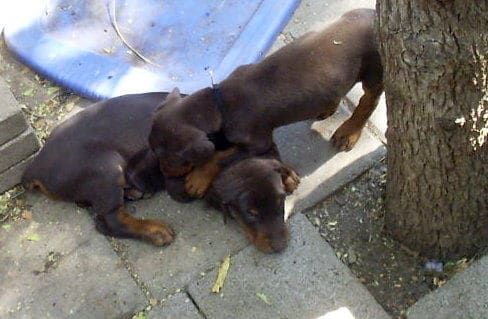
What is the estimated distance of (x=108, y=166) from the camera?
12.2 ft

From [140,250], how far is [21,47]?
1.73 meters

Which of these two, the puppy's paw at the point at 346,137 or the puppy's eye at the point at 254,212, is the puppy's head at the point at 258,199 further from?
the puppy's paw at the point at 346,137

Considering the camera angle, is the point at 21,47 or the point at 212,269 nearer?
the point at 212,269

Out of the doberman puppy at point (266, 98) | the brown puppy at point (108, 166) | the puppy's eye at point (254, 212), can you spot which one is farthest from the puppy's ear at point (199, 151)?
the puppy's eye at point (254, 212)

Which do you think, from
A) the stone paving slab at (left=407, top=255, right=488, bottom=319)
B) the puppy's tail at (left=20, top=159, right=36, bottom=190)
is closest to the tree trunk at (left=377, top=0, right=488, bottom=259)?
the stone paving slab at (left=407, top=255, right=488, bottom=319)

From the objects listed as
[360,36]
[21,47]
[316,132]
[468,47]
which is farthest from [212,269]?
[21,47]

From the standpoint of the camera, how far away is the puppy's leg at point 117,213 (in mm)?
3701

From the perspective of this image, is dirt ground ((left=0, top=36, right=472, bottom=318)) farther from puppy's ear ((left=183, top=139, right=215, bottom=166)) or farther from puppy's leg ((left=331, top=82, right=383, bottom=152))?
puppy's ear ((left=183, top=139, right=215, bottom=166))

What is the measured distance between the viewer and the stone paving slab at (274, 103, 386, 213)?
3.81m

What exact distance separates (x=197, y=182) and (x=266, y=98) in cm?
55

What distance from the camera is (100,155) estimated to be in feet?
12.3

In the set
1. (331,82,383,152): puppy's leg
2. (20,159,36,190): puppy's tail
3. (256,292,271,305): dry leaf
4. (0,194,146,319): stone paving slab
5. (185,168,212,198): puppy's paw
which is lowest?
(0,194,146,319): stone paving slab

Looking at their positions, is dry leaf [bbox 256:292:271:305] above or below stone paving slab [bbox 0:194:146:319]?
above

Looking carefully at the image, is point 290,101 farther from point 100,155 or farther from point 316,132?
point 100,155
